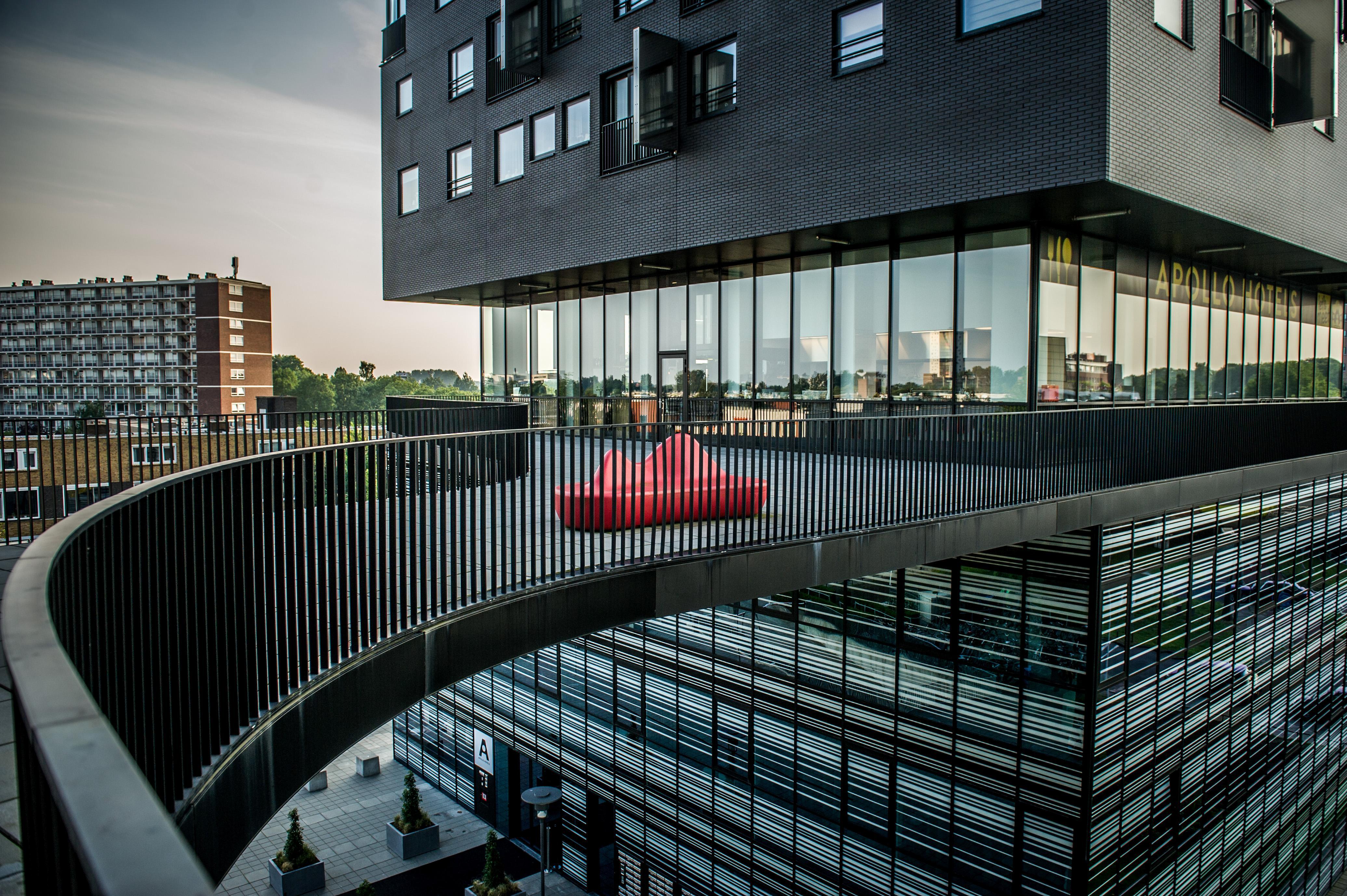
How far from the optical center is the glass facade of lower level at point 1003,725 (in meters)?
12.4

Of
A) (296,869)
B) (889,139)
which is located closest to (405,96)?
(889,139)

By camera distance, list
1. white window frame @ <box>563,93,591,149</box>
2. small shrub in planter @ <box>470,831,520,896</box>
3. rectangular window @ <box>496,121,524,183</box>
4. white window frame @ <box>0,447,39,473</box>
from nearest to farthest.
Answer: white window frame @ <box>0,447,39,473</box>, white window frame @ <box>563,93,591,149</box>, small shrub in planter @ <box>470,831,520,896</box>, rectangular window @ <box>496,121,524,183</box>

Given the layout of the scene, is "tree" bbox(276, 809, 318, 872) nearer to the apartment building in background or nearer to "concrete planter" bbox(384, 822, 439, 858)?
"concrete planter" bbox(384, 822, 439, 858)

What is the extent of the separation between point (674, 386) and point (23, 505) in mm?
13485

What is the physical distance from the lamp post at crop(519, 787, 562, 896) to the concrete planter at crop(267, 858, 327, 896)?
5.38 metres

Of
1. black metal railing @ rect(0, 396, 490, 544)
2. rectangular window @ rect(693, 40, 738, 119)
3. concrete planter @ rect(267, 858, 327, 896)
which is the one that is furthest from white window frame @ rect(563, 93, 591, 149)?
concrete planter @ rect(267, 858, 327, 896)

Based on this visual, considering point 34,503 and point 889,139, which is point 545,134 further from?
point 34,503

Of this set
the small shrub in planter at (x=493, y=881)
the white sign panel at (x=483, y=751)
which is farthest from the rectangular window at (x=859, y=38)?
the white sign panel at (x=483, y=751)

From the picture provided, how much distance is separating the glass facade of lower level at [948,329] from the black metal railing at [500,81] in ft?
17.6

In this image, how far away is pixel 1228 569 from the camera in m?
15.7

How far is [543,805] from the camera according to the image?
66.8 ft

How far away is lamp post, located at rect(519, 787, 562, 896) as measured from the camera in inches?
757

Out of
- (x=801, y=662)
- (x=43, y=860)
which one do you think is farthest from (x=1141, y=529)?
(x=43, y=860)

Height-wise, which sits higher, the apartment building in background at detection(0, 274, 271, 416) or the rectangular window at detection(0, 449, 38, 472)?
the apartment building in background at detection(0, 274, 271, 416)
